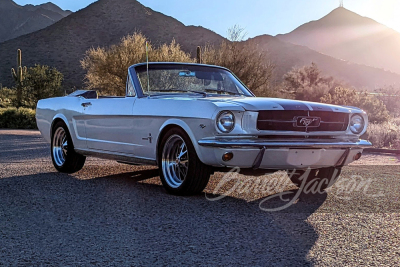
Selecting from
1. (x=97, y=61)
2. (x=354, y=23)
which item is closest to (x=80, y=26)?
(x=97, y=61)

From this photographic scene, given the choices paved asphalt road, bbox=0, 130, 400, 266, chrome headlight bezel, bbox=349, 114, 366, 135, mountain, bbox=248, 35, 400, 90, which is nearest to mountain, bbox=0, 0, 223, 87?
mountain, bbox=248, 35, 400, 90

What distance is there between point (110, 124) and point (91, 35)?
265ft

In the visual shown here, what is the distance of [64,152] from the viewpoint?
8.23 metres

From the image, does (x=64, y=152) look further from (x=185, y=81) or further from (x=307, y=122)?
(x=307, y=122)

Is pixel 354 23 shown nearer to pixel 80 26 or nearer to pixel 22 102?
pixel 80 26

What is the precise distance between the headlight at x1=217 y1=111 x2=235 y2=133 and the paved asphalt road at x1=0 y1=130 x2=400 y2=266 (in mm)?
806

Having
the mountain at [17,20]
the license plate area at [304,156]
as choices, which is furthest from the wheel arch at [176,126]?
the mountain at [17,20]

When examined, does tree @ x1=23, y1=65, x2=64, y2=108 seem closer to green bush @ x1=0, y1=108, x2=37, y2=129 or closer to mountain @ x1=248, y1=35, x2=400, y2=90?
green bush @ x1=0, y1=108, x2=37, y2=129

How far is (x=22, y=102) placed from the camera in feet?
103

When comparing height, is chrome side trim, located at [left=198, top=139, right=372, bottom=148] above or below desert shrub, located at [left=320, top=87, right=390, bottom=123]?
above

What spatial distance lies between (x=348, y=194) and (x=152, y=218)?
2.62 meters

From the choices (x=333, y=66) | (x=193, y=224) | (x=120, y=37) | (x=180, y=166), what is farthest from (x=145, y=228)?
(x=333, y=66)

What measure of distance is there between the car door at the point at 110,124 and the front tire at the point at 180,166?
27.6 inches

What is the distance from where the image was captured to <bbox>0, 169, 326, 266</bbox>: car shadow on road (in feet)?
12.2
